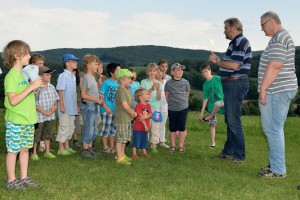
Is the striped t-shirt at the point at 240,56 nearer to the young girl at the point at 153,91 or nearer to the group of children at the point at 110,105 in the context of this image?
the group of children at the point at 110,105

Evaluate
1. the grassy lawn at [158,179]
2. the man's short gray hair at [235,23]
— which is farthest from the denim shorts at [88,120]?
the man's short gray hair at [235,23]

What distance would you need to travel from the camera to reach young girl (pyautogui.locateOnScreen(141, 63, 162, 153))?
33.9ft

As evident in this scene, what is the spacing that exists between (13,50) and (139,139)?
13.8ft

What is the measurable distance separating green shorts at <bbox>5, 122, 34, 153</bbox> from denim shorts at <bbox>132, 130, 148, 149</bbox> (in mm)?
3626

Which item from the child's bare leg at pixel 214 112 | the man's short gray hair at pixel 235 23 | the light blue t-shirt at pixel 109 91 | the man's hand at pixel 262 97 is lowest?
the child's bare leg at pixel 214 112

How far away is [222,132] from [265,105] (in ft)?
30.2

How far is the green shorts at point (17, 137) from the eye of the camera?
5900mm

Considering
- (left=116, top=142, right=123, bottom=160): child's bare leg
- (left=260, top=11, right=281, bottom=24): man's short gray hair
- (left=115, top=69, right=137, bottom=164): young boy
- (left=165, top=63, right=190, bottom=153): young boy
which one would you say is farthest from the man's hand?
(left=165, top=63, right=190, bottom=153): young boy

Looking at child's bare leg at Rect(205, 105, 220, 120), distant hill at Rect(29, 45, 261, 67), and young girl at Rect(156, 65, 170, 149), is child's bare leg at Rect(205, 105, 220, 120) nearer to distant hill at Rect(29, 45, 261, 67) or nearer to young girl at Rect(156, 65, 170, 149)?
young girl at Rect(156, 65, 170, 149)

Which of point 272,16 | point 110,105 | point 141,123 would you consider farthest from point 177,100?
point 272,16

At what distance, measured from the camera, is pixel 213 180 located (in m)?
6.82

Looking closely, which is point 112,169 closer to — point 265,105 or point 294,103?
point 265,105

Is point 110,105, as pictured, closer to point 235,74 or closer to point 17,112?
point 235,74

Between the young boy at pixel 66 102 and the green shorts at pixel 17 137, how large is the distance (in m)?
3.15
